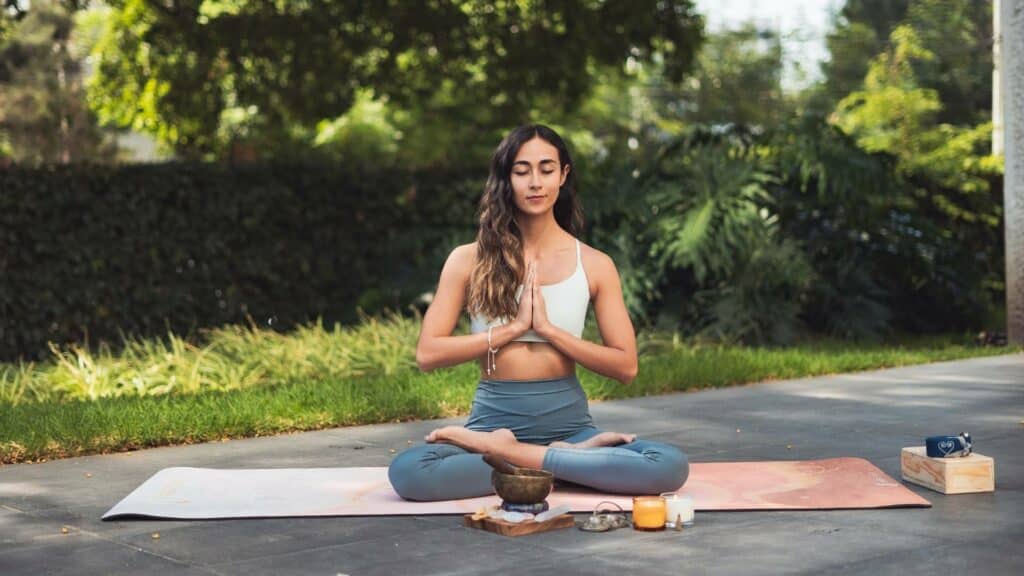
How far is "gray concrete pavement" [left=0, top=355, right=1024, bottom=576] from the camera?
4.78 metres

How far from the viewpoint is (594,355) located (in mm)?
5902

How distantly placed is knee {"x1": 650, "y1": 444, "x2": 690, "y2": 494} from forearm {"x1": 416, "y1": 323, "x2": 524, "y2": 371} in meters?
0.74

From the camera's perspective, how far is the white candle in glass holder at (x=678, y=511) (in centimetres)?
534

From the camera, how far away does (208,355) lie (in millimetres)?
11852

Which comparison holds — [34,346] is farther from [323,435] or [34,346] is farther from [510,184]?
[510,184]

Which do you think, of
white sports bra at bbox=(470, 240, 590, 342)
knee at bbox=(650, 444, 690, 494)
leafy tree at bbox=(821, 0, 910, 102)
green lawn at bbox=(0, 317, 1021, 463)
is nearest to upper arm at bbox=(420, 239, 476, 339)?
white sports bra at bbox=(470, 240, 590, 342)

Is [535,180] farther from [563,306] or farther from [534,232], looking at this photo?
[563,306]

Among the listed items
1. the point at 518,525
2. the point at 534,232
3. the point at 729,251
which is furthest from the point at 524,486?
the point at 729,251

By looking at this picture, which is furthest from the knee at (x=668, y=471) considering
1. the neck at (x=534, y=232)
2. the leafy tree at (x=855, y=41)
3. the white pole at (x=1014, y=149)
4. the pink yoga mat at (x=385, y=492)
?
the leafy tree at (x=855, y=41)

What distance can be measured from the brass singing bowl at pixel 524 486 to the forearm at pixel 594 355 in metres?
0.63

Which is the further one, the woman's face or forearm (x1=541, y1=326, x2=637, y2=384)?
the woman's face

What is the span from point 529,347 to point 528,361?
57 mm

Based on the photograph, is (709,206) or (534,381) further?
(709,206)

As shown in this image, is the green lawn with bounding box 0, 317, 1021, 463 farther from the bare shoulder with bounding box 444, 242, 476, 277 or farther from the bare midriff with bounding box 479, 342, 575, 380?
the bare midriff with bounding box 479, 342, 575, 380
